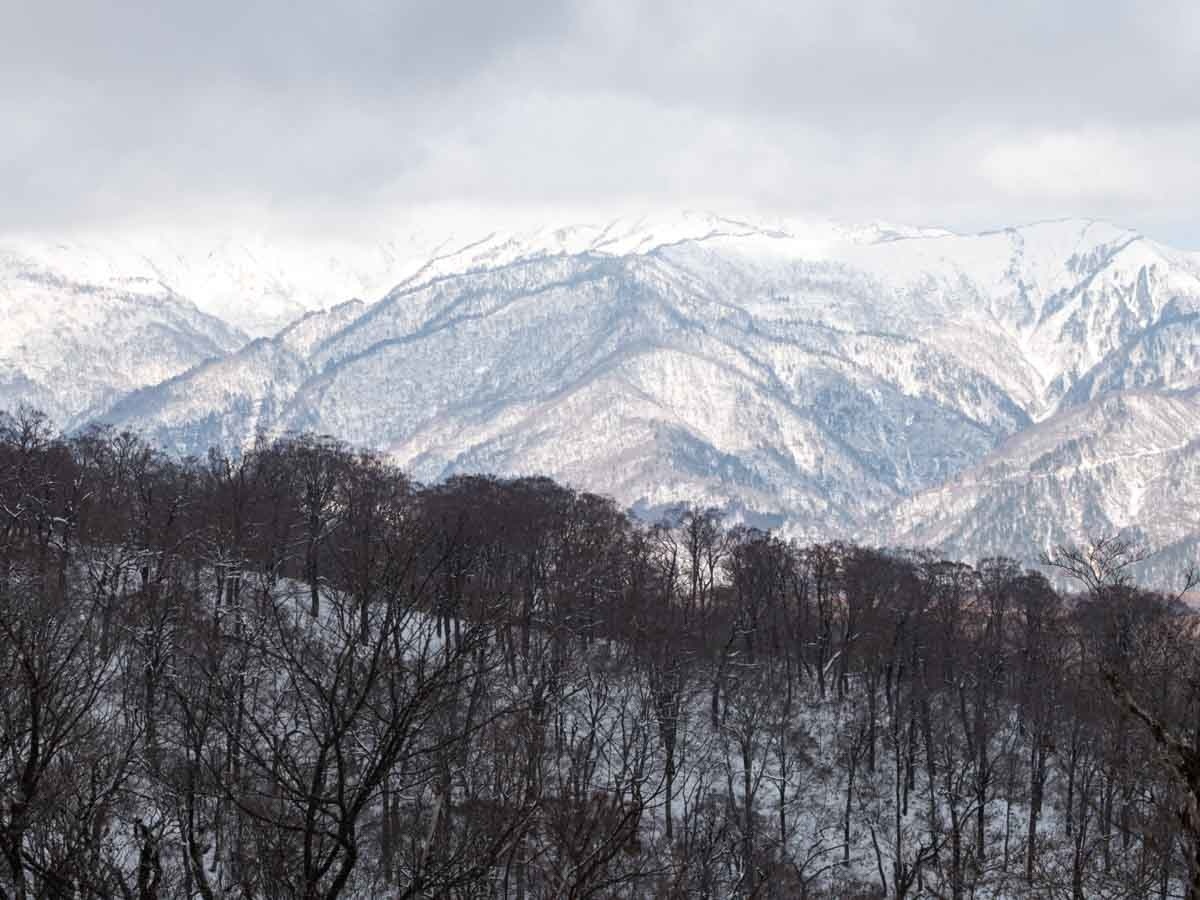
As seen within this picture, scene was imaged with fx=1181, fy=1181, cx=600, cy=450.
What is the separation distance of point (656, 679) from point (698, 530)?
95.4ft

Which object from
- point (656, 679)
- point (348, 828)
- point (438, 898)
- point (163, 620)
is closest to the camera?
point (348, 828)

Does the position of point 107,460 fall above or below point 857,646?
above

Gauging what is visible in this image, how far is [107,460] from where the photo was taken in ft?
294

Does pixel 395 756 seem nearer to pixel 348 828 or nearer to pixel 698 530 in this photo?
pixel 348 828

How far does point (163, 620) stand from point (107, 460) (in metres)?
57.9

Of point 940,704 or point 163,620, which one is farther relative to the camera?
point 940,704

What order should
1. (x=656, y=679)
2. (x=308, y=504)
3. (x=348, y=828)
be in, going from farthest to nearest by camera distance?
(x=308, y=504) → (x=656, y=679) → (x=348, y=828)

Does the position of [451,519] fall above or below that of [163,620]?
above

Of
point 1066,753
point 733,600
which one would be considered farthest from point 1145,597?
point 733,600

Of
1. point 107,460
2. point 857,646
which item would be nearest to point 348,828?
point 857,646

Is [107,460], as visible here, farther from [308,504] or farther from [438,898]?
[438,898]

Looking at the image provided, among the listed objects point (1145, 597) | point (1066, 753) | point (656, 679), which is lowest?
point (1066, 753)

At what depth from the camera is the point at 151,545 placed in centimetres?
6044

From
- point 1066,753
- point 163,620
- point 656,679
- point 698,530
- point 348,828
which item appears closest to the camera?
point 348,828
